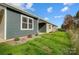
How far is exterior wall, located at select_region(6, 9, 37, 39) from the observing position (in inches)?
197

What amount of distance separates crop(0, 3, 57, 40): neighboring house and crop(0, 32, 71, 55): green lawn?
0.56 ft

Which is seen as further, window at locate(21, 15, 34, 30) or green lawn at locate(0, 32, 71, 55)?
window at locate(21, 15, 34, 30)

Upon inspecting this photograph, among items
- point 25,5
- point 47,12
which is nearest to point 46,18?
point 47,12

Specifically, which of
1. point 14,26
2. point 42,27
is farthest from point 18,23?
point 42,27

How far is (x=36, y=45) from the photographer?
16.4ft

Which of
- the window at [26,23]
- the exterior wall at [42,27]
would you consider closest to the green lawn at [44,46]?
the exterior wall at [42,27]

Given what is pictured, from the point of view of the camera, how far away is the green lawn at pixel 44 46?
4.95 m

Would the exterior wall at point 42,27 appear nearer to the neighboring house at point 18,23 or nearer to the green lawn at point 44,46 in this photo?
the neighboring house at point 18,23

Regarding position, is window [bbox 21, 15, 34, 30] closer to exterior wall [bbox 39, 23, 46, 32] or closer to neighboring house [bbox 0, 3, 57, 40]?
neighboring house [bbox 0, 3, 57, 40]

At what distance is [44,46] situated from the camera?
16.4ft

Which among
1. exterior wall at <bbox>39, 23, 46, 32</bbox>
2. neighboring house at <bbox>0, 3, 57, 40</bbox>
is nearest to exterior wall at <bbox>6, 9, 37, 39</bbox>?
neighboring house at <bbox>0, 3, 57, 40</bbox>

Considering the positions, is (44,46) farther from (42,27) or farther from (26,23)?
(26,23)

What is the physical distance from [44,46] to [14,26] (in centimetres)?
70
